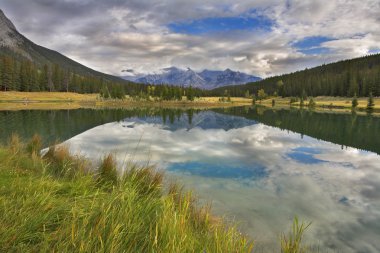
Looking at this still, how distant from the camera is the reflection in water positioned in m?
9.45

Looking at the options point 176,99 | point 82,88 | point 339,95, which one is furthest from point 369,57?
point 82,88

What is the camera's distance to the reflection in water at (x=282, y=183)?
945cm

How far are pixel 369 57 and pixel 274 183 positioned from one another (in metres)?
226

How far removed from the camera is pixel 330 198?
41.6 ft

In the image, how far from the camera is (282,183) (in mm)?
14773

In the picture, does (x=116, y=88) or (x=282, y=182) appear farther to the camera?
(x=116, y=88)

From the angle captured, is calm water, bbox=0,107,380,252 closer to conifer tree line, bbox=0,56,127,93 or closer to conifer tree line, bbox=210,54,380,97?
conifer tree line, bbox=0,56,127,93

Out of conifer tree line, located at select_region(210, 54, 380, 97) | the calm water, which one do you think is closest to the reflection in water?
the calm water

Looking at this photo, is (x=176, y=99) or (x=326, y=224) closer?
(x=326, y=224)

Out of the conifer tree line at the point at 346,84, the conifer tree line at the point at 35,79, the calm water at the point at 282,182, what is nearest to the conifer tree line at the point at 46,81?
the conifer tree line at the point at 35,79

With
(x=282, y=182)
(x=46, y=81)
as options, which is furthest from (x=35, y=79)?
(x=282, y=182)

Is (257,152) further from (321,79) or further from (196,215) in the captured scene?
(321,79)

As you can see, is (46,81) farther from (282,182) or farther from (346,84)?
(346,84)

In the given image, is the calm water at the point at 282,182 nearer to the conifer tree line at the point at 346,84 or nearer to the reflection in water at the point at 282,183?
the reflection in water at the point at 282,183
